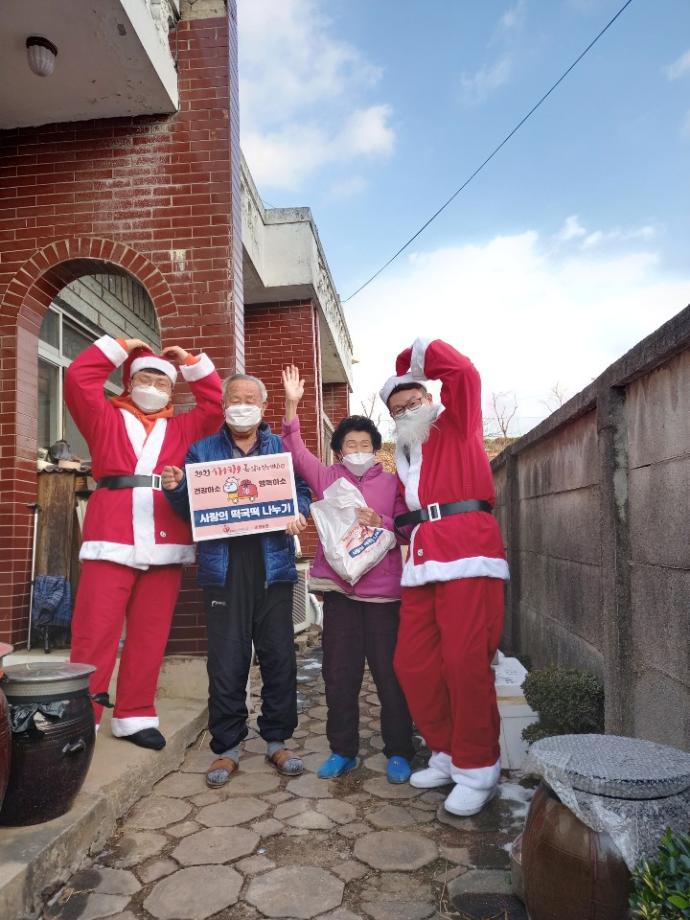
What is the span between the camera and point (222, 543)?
11.9 ft

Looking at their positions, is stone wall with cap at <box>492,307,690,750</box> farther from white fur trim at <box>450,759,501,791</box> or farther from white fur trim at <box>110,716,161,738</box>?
white fur trim at <box>110,716,161,738</box>

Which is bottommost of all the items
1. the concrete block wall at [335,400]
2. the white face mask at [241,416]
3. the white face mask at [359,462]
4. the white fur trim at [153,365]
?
the white face mask at [359,462]

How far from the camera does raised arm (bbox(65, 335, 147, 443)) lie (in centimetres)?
369

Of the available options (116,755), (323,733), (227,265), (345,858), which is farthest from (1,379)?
(345,858)

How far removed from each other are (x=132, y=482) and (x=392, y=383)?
1411 millimetres

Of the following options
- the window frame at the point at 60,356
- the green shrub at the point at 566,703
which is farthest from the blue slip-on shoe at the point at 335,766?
the window frame at the point at 60,356

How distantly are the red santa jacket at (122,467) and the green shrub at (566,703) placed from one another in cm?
190

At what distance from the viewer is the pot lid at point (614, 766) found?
1796mm

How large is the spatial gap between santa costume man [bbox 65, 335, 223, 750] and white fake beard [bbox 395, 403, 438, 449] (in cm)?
122

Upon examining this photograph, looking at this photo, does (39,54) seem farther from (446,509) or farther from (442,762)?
(442,762)

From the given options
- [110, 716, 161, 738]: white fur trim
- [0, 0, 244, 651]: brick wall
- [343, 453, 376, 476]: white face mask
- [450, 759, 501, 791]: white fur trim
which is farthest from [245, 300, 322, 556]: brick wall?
[450, 759, 501, 791]: white fur trim

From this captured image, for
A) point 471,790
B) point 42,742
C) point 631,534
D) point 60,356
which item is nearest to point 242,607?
point 42,742

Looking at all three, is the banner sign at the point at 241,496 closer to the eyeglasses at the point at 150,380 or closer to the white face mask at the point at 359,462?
the white face mask at the point at 359,462

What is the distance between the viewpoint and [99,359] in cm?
373
